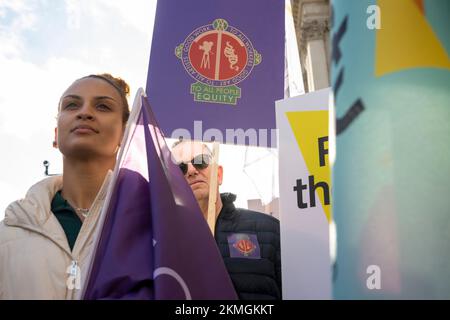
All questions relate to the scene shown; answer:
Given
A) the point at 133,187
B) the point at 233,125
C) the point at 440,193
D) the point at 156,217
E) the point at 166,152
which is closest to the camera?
the point at 440,193

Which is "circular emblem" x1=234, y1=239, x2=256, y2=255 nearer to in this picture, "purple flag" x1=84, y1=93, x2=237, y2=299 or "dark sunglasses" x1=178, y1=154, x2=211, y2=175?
Answer: "dark sunglasses" x1=178, y1=154, x2=211, y2=175

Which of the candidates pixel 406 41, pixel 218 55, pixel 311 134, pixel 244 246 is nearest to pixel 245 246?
pixel 244 246

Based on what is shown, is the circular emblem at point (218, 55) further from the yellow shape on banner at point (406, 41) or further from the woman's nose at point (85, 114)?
the yellow shape on banner at point (406, 41)

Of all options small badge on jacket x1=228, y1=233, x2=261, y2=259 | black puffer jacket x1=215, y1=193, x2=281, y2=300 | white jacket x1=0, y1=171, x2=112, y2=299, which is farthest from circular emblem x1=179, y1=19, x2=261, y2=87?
white jacket x1=0, y1=171, x2=112, y2=299

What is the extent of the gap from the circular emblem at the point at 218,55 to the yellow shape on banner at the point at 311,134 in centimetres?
58

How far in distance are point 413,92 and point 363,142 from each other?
14 centimetres

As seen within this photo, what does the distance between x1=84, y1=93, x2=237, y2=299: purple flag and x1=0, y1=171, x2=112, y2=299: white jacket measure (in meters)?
0.16

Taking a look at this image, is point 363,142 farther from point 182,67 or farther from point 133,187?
point 182,67

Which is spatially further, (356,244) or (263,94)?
(263,94)

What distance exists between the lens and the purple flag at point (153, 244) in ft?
4.69

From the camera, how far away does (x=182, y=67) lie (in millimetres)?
3529

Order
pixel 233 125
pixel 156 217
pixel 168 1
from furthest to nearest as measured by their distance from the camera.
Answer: pixel 168 1
pixel 233 125
pixel 156 217

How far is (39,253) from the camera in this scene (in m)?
1.75

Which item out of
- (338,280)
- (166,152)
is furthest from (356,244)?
(166,152)
